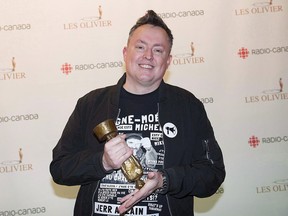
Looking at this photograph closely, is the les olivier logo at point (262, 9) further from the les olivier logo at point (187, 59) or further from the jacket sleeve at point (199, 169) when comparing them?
the jacket sleeve at point (199, 169)

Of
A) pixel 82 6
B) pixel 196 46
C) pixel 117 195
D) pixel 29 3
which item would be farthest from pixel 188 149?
pixel 29 3

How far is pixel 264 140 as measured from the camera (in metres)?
2.46

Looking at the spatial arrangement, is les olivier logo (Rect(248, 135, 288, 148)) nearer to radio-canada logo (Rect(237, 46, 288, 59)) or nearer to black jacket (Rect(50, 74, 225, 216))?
radio-canada logo (Rect(237, 46, 288, 59))

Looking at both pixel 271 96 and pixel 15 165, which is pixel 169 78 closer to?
pixel 271 96

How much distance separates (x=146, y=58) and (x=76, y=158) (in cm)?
46

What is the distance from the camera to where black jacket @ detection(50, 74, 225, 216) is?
50.3 inches

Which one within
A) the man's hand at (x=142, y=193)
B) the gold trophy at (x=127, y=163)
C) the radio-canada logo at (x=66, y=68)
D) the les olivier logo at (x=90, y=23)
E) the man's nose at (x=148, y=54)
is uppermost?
the les olivier logo at (x=90, y=23)

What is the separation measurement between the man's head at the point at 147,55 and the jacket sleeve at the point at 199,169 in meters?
0.23

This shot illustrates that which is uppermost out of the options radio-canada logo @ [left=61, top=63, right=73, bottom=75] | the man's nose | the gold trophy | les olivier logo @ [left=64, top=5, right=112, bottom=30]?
les olivier logo @ [left=64, top=5, right=112, bottom=30]

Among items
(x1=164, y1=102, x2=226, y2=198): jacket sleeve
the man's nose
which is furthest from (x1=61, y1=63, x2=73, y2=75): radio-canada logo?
(x1=164, y1=102, x2=226, y2=198): jacket sleeve

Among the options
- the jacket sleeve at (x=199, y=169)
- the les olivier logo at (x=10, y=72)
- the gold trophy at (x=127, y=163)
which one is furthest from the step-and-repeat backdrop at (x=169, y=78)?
the gold trophy at (x=127, y=163)

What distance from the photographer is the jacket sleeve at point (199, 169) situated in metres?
1.26

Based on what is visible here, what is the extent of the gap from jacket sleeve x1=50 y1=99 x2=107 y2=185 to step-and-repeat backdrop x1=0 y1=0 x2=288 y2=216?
0.93 metres

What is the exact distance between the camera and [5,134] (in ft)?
7.45
